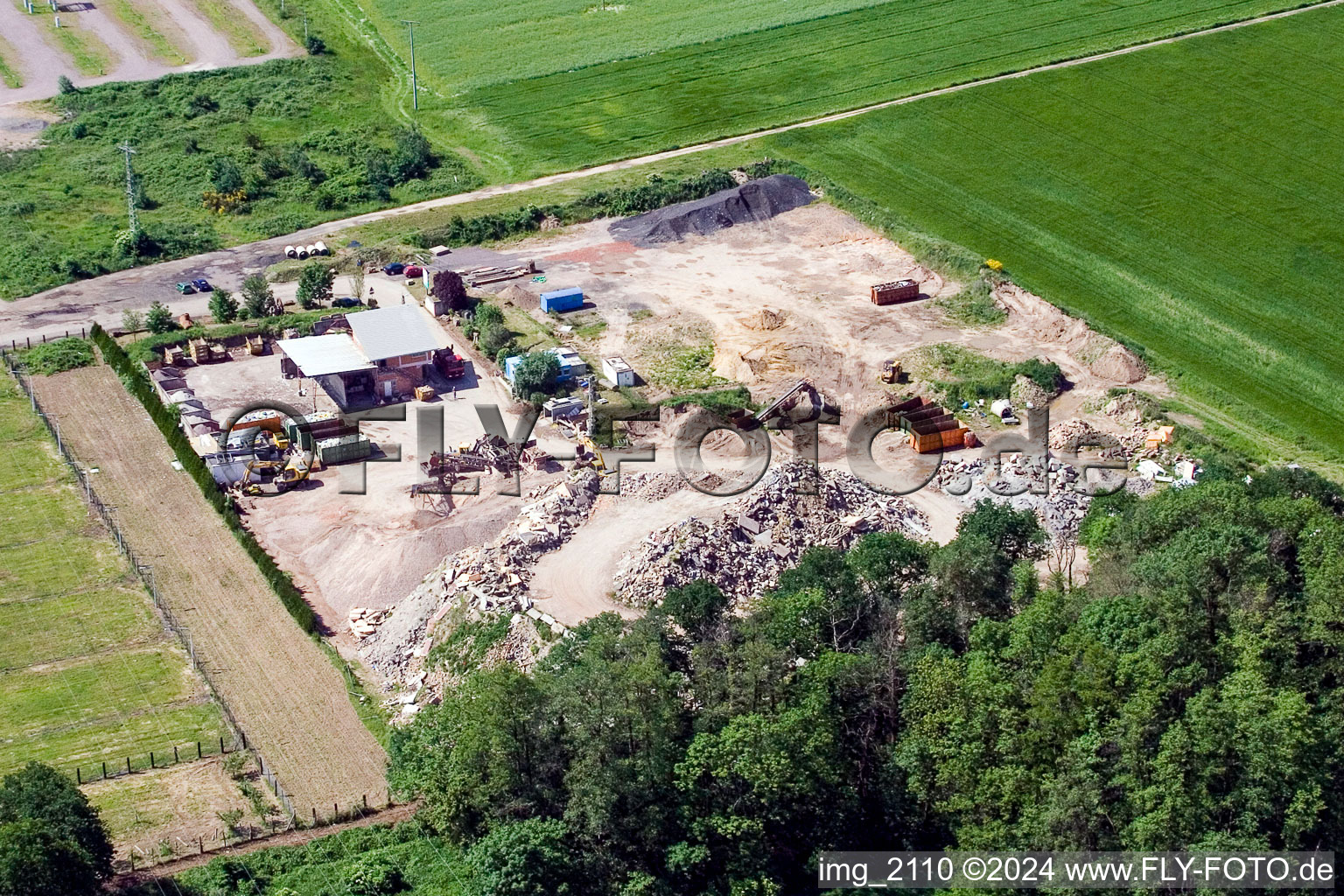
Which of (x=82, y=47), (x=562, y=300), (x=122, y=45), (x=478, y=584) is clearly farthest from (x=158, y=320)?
(x=82, y=47)

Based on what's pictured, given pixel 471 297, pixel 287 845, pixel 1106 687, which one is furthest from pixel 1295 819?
pixel 471 297

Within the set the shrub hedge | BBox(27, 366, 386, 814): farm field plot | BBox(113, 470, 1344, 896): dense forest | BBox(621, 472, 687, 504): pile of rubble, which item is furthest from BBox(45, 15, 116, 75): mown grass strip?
BBox(113, 470, 1344, 896): dense forest

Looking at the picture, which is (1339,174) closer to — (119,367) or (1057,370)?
(1057,370)

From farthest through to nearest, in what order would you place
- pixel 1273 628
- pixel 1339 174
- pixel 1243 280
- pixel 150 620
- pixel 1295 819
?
pixel 1339 174
pixel 1243 280
pixel 150 620
pixel 1273 628
pixel 1295 819

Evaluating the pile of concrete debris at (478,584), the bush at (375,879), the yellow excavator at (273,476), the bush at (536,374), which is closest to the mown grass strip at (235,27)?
the bush at (536,374)

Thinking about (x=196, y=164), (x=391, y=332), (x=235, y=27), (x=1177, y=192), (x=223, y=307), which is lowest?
(x=391, y=332)

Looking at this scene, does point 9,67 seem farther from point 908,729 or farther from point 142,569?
point 908,729

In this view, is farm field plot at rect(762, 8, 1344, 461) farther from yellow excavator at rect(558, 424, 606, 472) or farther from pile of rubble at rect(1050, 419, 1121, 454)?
yellow excavator at rect(558, 424, 606, 472)
